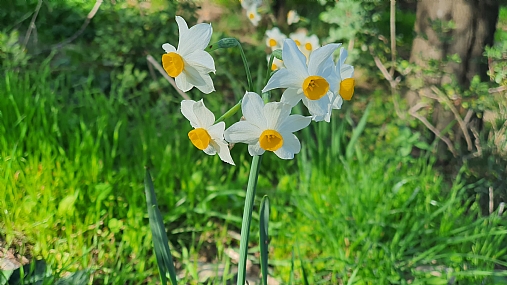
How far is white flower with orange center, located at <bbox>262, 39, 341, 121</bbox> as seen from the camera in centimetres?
71

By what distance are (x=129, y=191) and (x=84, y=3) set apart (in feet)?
5.09

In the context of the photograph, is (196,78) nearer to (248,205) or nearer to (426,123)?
(248,205)

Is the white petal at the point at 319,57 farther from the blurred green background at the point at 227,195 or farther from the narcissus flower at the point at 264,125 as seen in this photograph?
the blurred green background at the point at 227,195

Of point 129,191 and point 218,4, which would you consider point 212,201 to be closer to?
point 129,191

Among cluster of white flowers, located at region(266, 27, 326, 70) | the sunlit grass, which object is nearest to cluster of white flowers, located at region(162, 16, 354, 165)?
the sunlit grass

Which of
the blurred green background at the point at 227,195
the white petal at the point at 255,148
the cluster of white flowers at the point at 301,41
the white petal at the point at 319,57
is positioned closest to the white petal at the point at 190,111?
the white petal at the point at 255,148

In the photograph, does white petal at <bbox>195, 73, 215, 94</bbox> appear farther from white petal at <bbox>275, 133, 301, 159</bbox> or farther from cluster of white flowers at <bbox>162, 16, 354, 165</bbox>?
white petal at <bbox>275, 133, 301, 159</bbox>

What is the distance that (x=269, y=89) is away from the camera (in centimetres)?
72

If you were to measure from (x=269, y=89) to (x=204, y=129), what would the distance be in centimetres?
15

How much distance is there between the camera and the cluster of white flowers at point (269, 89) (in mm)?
718

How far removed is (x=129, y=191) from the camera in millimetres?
1668

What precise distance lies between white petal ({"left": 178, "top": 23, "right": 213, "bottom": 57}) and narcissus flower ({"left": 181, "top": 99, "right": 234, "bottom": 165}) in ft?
0.30

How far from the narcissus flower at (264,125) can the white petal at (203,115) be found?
Answer: 0.21ft

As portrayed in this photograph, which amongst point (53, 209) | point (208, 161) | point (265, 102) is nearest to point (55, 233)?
point (53, 209)
